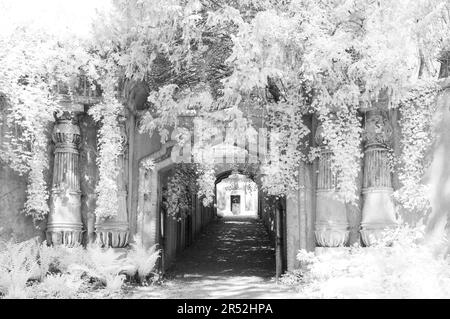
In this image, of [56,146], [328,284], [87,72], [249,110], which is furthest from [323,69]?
[56,146]

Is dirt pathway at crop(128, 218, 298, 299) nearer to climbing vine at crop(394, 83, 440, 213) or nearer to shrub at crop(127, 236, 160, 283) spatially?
shrub at crop(127, 236, 160, 283)

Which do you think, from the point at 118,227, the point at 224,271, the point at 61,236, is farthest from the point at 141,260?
the point at 224,271

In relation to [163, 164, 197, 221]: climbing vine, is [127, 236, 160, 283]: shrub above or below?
below

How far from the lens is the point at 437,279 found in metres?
7.51

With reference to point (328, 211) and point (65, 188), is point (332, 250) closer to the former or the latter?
point (328, 211)

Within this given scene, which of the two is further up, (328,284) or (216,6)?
(216,6)

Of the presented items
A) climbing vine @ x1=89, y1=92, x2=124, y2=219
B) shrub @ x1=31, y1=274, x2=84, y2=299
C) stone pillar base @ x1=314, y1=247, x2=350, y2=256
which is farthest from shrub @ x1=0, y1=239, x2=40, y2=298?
stone pillar base @ x1=314, y1=247, x2=350, y2=256

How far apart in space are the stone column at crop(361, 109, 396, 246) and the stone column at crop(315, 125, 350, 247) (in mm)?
395

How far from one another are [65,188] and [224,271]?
487cm

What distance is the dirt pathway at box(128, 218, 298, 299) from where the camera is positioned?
366 inches

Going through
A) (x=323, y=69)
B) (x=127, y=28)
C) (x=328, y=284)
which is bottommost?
(x=328, y=284)

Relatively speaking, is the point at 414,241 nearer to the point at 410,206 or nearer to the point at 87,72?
the point at 410,206

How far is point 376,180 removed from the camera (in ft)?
31.8

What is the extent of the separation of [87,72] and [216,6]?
285 cm
